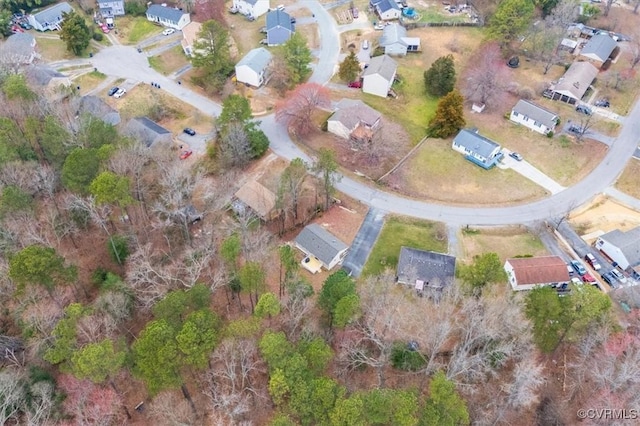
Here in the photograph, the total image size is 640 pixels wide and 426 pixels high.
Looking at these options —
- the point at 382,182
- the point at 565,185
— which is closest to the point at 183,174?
the point at 382,182

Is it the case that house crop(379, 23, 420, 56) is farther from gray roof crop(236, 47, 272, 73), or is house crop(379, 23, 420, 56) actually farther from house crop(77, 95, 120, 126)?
house crop(77, 95, 120, 126)

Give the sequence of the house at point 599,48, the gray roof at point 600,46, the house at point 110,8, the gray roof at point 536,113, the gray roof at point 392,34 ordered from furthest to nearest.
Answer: the house at point 110,8, the gray roof at point 392,34, the gray roof at point 600,46, the house at point 599,48, the gray roof at point 536,113

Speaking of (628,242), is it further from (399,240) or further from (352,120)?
(352,120)

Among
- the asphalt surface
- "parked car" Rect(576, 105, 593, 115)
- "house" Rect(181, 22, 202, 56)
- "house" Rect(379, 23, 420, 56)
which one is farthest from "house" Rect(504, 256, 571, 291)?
"house" Rect(181, 22, 202, 56)

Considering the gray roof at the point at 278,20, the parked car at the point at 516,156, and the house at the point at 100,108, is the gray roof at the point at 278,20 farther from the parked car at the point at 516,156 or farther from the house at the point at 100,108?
the parked car at the point at 516,156

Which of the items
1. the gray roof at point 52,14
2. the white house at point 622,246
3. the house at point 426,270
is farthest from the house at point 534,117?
the gray roof at point 52,14

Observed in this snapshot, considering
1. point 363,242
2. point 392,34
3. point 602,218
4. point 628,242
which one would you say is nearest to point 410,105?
point 392,34
